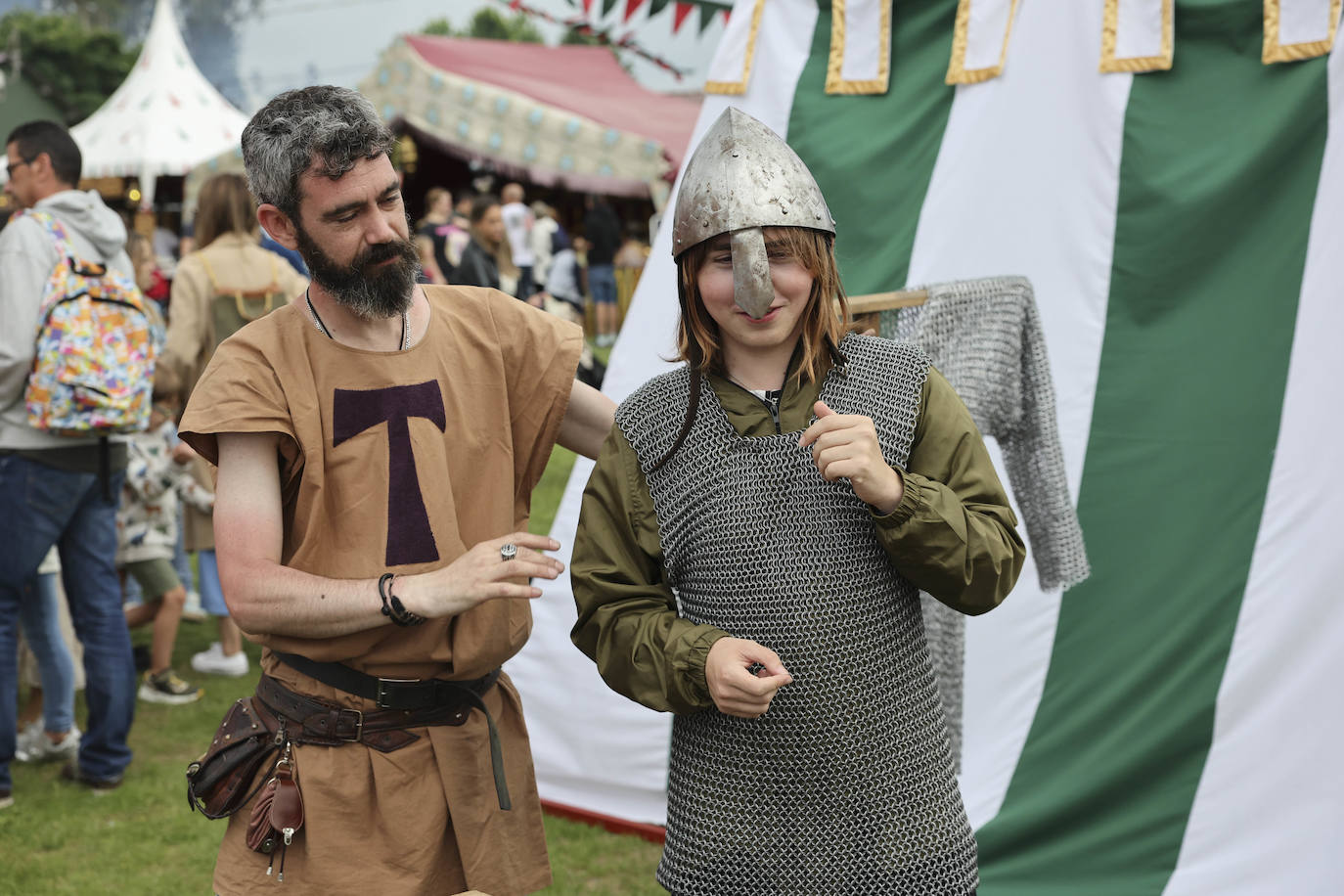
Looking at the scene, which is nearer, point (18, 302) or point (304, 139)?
point (304, 139)

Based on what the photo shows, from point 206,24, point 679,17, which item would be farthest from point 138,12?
point 679,17

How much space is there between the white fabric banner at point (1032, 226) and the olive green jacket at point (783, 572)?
1503mm

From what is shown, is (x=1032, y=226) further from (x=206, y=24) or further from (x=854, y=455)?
(x=206, y=24)

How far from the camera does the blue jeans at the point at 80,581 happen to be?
344cm

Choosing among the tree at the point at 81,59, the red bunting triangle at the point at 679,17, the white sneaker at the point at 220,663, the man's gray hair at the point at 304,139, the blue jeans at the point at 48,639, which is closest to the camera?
the man's gray hair at the point at 304,139

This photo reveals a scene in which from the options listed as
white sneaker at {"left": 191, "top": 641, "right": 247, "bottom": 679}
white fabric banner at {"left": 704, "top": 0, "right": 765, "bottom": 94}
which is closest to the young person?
white fabric banner at {"left": 704, "top": 0, "right": 765, "bottom": 94}

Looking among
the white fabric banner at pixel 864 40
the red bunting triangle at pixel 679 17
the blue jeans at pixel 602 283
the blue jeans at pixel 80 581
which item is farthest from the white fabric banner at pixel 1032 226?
the blue jeans at pixel 602 283

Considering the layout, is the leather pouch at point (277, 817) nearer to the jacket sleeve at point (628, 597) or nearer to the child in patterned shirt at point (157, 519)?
the jacket sleeve at point (628, 597)

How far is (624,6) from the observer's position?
484 centimetres

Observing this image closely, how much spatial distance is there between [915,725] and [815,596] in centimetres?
22

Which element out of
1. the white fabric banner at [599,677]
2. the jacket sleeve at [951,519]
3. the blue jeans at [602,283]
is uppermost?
the jacket sleeve at [951,519]

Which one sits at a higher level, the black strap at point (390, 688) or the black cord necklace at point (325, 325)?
the black cord necklace at point (325, 325)

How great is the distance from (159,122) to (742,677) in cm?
1537

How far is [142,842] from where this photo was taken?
3.54 m
